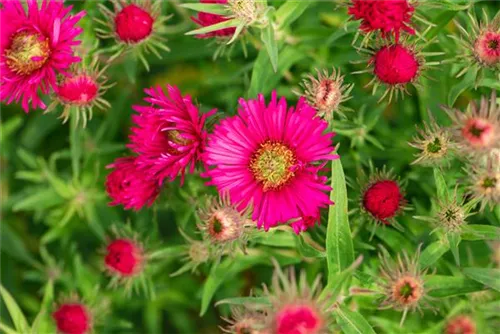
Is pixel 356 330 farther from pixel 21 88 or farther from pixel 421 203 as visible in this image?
pixel 21 88

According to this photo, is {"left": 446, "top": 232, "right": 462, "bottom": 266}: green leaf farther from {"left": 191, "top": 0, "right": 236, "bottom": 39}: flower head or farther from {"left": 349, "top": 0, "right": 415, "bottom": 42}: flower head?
{"left": 191, "top": 0, "right": 236, "bottom": 39}: flower head

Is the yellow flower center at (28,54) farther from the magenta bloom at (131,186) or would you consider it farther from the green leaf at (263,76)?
the green leaf at (263,76)

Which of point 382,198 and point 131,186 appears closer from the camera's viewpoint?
point 382,198

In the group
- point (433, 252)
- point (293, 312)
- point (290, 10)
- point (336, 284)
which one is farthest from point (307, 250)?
point (290, 10)

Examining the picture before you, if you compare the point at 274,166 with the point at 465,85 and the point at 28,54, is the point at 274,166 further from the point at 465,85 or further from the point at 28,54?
the point at 28,54

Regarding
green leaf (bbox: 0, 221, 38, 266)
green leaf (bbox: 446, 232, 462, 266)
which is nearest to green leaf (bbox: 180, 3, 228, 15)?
green leaf (bbox: 446, 232, 462, 266)

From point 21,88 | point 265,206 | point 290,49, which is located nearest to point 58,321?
point 21,88
